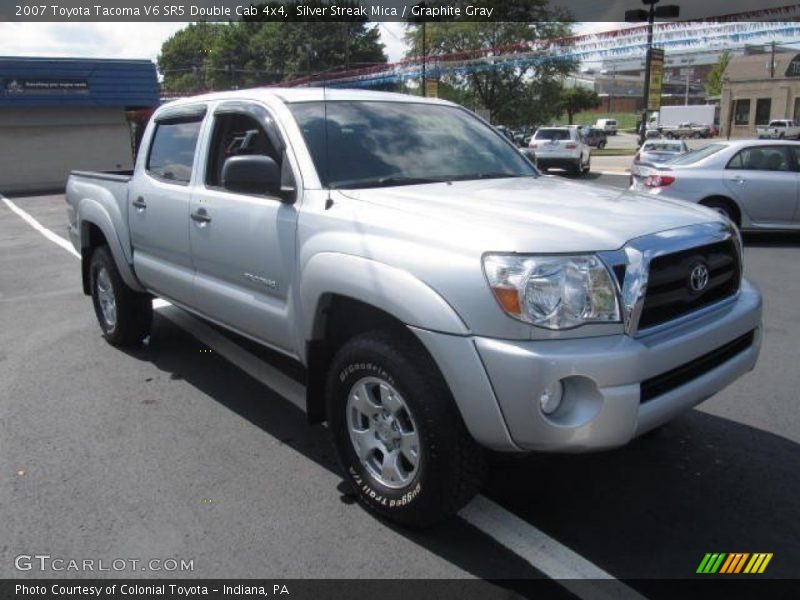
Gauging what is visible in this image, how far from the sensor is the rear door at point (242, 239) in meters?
3.72

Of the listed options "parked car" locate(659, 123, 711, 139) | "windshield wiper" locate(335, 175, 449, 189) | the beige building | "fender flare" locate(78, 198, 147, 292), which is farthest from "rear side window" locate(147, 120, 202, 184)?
the beige building


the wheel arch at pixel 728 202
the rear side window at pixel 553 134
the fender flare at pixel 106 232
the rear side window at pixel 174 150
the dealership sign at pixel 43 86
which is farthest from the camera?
the dealership sign at pixel 43 86

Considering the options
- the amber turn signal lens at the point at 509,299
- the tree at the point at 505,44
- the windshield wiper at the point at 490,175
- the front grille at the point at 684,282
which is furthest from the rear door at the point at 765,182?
the tree at the point at 505,44

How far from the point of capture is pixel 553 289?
2.70 meters

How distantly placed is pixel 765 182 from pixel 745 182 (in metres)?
0.27

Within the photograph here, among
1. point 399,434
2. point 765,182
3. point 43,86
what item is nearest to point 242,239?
point 399,434

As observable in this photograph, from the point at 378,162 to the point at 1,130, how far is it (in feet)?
94.0

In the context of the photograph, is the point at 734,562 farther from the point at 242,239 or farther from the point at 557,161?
the point at 557,161

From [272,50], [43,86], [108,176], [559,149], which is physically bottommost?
[559,149]

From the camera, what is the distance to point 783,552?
3.02 meters

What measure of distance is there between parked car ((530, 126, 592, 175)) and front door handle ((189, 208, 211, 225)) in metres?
21.2

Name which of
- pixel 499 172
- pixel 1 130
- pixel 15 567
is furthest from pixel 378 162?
pixel 1 130

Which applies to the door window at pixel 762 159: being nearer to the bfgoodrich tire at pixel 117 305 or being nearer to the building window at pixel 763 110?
the bfgoodrich tire at pixel 117 305

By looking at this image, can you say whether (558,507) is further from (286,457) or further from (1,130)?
(1,130)
